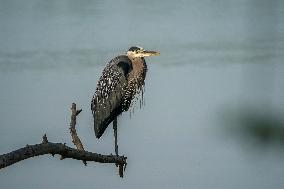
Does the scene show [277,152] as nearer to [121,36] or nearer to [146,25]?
[121,36]

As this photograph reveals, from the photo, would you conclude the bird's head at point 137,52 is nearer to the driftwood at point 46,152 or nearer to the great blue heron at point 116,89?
the great blue heron at point 116,89

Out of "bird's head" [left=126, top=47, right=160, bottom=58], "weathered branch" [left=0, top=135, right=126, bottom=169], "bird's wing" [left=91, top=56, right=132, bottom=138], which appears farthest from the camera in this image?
"bird's head" [left=126, top=47, right=160, bottom=58]

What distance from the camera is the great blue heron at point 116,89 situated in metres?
6.39

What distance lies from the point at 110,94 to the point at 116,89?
7 cm

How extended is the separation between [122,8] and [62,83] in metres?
13.5

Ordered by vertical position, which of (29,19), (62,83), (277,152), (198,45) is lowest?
(277,152)

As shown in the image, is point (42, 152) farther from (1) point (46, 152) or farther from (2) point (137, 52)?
(2) point (137, 52)

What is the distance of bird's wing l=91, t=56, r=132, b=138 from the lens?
20.9 feet

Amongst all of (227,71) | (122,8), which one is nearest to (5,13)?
(122,8)

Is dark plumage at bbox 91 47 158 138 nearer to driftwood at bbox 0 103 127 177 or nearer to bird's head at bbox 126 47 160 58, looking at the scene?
bird's head at bbox 126 47 160 58

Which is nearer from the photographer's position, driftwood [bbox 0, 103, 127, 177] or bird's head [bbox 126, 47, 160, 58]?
driftwood [bbox 0, 103, 127, 177]

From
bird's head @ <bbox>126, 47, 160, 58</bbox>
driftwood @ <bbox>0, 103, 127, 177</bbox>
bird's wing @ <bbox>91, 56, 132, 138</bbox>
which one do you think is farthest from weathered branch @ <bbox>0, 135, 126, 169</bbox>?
bird's head @ <bbox>126, 47, 160, 58</bbox>

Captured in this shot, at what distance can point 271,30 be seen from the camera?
22.2m

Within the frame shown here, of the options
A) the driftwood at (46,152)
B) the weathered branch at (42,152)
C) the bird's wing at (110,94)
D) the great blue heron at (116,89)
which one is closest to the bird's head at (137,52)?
the great blue heron at (116,89)
